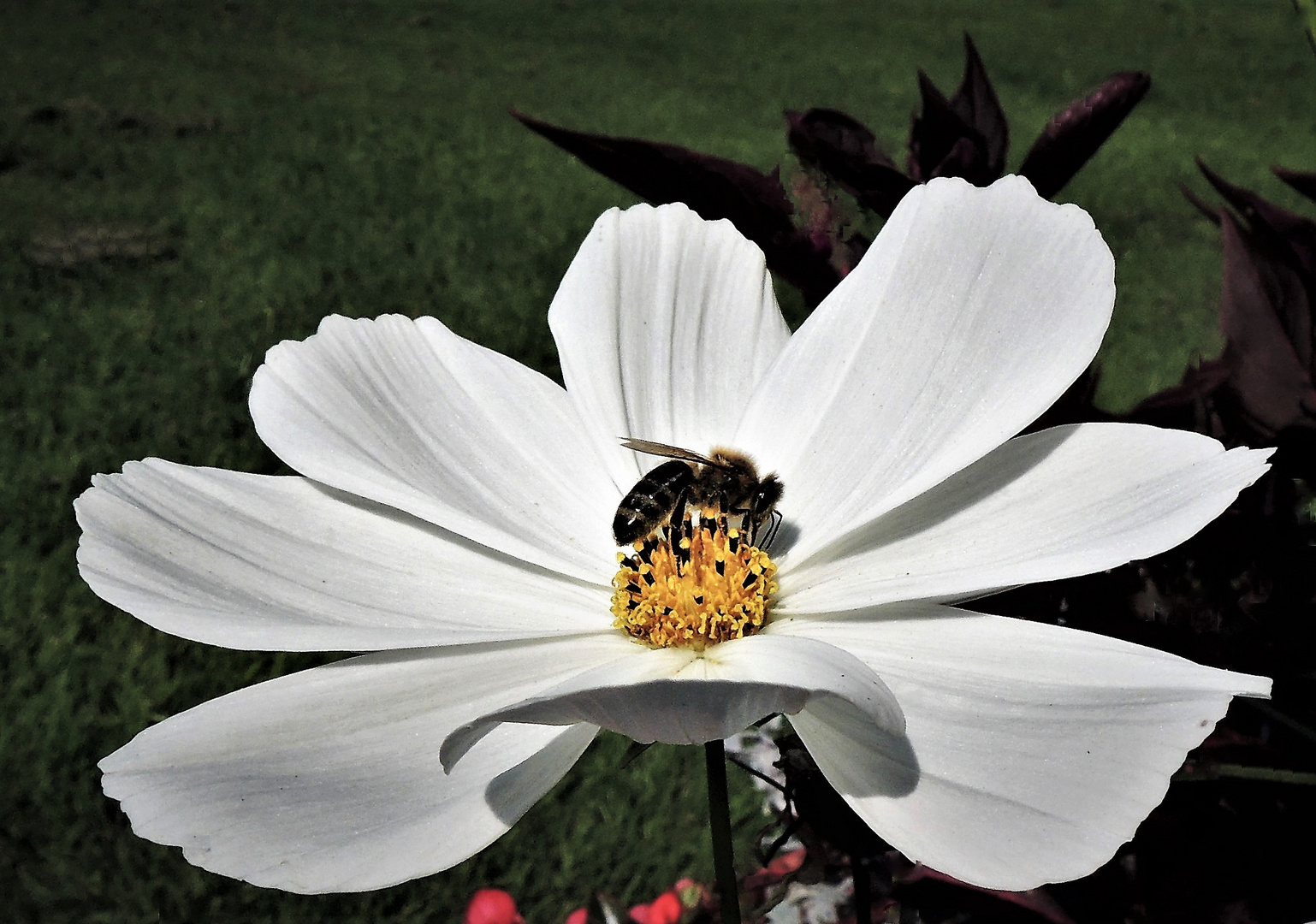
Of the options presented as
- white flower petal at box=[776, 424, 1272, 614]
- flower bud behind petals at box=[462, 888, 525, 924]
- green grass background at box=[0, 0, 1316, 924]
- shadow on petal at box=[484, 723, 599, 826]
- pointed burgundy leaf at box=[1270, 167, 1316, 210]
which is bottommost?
flower bud behind petals at box=[462, 888, 525, 924]

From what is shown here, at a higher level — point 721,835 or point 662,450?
point 662,450

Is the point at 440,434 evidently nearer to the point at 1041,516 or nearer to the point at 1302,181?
the point at 1041,516

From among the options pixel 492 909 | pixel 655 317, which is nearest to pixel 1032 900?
pixel 655 317

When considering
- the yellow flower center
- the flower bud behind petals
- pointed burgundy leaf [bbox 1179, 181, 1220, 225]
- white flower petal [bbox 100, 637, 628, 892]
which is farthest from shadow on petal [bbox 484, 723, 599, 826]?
the flower bud behind petals

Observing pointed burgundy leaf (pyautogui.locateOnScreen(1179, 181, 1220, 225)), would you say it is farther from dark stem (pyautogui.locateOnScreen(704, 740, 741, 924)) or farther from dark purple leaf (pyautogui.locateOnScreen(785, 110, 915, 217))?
dark stem (pyautogui.locateOnScreen(704, 740, 741, 924))

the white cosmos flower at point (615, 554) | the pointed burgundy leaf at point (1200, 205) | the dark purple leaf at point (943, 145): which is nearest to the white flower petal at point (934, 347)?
the white cosmos flower at point (615, 554)

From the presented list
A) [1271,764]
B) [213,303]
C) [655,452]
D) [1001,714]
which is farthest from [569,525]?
[213,303]
